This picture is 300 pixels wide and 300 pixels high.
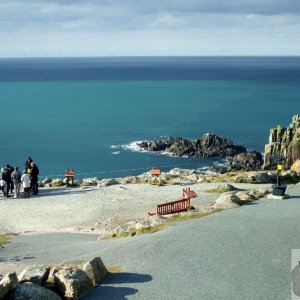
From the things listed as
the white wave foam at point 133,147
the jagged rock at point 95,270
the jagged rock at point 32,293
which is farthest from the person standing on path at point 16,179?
the white wave foam at point 133,147

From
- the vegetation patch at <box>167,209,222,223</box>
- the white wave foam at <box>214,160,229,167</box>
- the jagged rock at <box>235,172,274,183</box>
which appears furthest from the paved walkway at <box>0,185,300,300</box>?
the white wave foam at <box>214,160,229,167</box>

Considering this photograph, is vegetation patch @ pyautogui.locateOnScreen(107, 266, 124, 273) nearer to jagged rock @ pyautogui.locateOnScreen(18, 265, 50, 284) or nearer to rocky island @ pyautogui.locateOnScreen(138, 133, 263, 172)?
jagged rock @ pyautogui.locateOnScreen(18, 265, 50, 284)

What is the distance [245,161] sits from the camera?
217 ft

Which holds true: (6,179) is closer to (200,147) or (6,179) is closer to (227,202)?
(227,202)

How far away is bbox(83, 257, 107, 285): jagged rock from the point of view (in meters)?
16.4

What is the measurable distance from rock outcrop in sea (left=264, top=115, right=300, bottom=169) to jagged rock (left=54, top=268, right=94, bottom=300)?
1682 inches

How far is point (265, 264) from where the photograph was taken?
1761 centimetres

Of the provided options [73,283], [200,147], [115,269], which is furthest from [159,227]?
[200,147]

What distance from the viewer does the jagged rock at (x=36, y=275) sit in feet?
50.7

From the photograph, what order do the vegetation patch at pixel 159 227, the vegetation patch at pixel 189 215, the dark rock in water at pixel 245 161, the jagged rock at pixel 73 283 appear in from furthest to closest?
the dark rock in water at pixel 245 161 → the vegetation patch at pixel 189 215 → the vegetation patch at pixel 159 227 → the jagged rock at pixel 73 283

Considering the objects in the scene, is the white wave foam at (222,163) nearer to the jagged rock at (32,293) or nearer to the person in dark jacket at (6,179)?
the person in dark jacket at (6,179)

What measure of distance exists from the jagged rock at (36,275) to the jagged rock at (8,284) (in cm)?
65

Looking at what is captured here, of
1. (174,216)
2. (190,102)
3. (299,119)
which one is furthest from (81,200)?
(190,102)

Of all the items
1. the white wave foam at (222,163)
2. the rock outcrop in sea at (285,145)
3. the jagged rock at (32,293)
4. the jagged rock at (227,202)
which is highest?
the jagged rock at (32,293)
